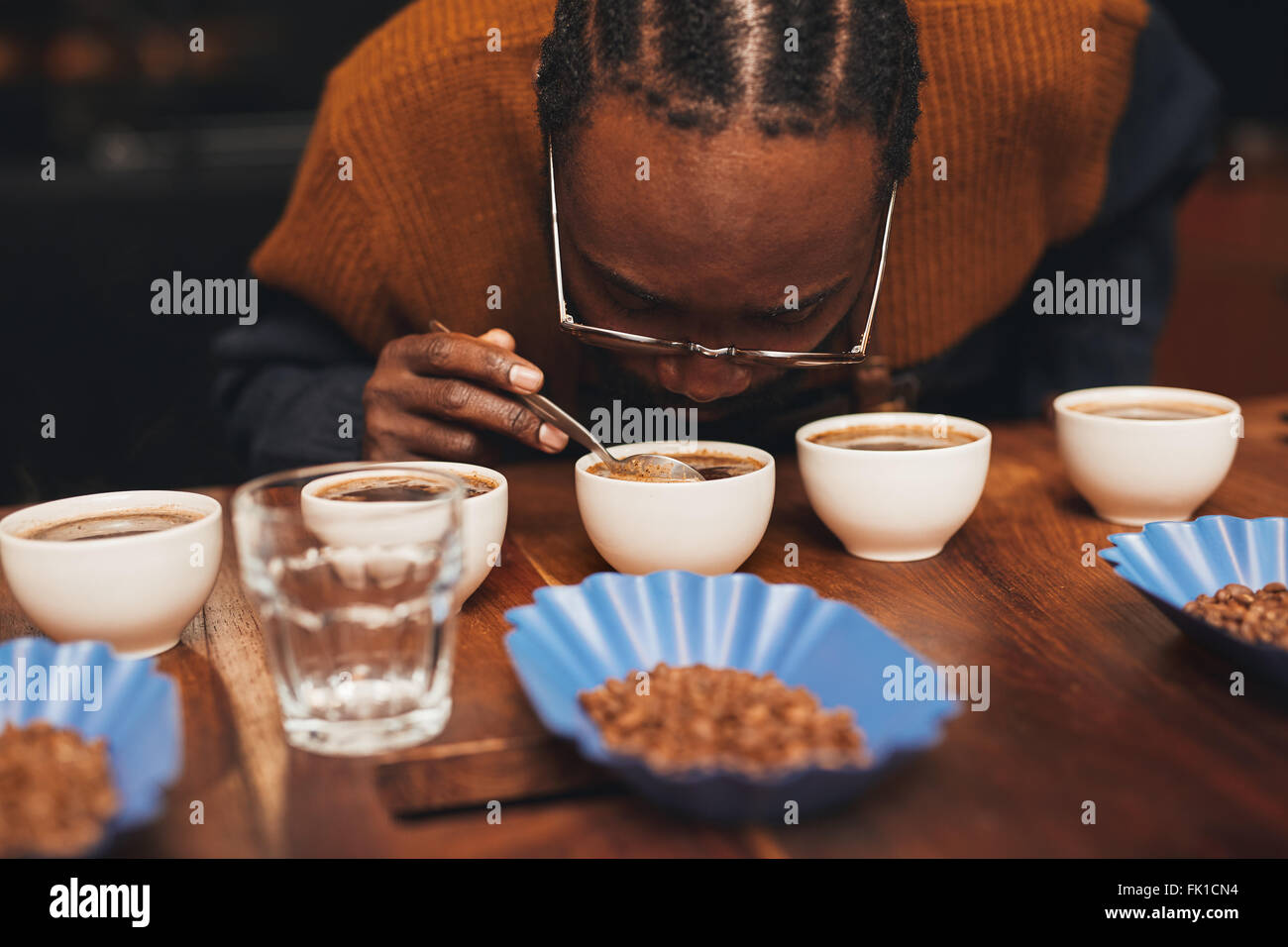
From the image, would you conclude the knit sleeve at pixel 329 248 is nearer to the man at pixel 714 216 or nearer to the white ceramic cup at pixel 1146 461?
the man at pixel 714 216

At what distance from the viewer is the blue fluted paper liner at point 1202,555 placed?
94 centimetres

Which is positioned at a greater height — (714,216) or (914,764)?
(714,216)

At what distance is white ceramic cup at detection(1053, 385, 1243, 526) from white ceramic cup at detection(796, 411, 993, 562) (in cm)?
14

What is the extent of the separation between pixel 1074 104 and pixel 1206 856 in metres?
1.28

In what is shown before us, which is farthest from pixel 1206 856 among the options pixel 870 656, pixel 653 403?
pixel 653 403

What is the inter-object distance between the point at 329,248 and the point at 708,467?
2.45 feet

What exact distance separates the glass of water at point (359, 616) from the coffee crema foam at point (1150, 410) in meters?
0.80

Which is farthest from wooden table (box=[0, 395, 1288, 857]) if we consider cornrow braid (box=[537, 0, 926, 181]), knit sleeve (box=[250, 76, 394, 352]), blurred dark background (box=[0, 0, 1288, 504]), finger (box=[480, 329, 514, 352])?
blurred dark background (box=[0, 0, 1288, 504])

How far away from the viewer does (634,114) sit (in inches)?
42.4

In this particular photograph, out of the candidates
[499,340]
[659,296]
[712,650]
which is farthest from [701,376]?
[712,650]

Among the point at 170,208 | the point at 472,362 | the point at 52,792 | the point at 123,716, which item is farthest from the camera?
the point at 170,208

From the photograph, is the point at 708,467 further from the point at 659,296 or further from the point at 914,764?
the point at 914,764

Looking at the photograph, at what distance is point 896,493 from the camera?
109 cm
